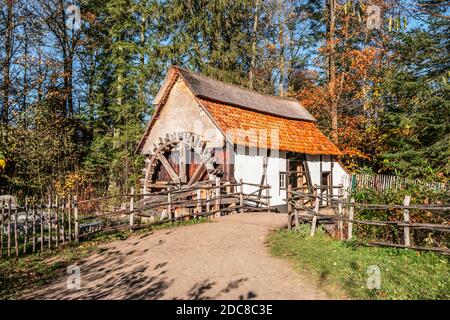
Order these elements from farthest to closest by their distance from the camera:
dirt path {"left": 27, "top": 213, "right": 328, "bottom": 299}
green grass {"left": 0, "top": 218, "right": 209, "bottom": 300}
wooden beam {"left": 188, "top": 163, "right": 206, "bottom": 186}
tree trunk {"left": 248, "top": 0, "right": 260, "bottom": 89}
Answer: tree trunk {"left": 248, "top": 0, "right": 260, "bottom": 89} < wooden beam {"left": 188, "top": 163, "right": 206, "bottom": 186} < green grass {"left": 0, "top": 218, "right": 209, "bottom": 300} < dirt path {"left": 27, "top": 213, "right": 328, "bottom": 299}

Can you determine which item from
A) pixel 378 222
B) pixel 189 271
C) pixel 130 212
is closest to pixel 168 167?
pixel 130 212

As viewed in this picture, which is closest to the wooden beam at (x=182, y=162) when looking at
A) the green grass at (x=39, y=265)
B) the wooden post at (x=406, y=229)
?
the green grass at (x=39, y=265)

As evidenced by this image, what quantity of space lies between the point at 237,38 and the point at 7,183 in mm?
17674

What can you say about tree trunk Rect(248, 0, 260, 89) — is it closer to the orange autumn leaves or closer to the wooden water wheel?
the orange autumn leaves

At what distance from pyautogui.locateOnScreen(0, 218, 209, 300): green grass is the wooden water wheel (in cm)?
461

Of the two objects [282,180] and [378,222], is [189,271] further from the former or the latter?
[282,180]

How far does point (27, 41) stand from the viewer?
21.4m

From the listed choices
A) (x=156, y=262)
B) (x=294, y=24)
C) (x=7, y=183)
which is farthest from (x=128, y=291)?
(x=294, y=24)

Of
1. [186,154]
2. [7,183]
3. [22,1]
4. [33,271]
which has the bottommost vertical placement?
[33,271]

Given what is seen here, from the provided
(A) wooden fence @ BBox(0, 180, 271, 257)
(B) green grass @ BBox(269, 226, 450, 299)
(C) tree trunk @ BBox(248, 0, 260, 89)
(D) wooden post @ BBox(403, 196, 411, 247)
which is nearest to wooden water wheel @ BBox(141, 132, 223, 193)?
(A) wooden fence @ BBox(0, 180, 271, 257)

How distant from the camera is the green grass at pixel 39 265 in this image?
7.00 meters

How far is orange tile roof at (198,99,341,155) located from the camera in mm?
14617

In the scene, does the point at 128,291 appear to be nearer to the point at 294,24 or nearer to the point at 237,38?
the point at 237,38

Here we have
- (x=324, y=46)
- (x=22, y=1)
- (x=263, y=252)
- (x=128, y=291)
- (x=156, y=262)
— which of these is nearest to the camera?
(x=128, y=291)
